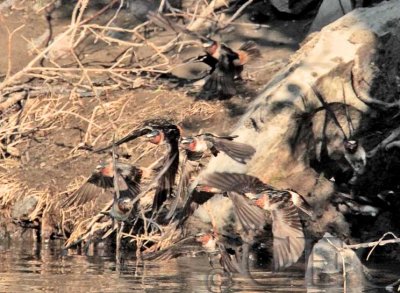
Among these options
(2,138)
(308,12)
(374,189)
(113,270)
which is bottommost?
(113,270)

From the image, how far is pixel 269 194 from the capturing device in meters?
9.92

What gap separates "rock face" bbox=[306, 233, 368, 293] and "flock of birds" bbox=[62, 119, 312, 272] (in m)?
0.36

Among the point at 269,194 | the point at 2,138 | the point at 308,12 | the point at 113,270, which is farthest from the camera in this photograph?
the point at 308,12

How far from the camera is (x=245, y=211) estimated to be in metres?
10.1

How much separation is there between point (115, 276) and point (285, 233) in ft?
5.10

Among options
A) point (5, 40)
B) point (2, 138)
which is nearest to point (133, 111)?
point (2, 138)

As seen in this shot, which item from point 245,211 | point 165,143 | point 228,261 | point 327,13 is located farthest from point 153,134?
point 327,13

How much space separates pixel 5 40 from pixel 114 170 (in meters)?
7.51

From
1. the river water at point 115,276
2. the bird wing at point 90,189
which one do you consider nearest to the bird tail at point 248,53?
the bird wing at point 90,189

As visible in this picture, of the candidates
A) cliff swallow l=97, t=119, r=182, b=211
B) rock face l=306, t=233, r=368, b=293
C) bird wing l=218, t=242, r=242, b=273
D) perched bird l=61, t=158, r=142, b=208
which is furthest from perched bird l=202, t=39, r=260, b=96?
bird wing l=218, t=242, r=242, b=273

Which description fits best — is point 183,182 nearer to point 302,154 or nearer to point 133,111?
point 302,154

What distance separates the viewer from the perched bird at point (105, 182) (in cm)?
1169

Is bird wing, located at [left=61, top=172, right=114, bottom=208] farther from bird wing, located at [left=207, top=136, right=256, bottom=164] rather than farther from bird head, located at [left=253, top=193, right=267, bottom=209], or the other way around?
bird head, located at [left=253, top=193, right=267, bottom=209]

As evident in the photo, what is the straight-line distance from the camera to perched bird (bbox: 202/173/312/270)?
9.75m
